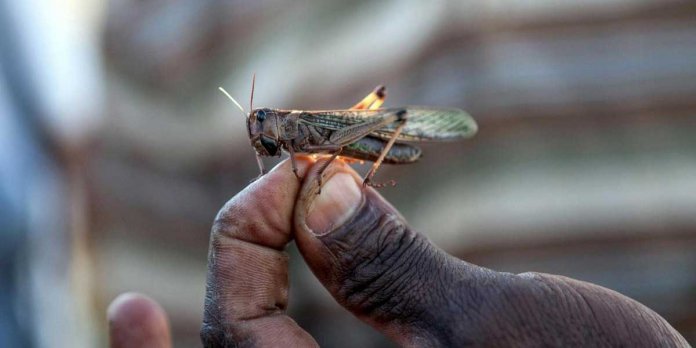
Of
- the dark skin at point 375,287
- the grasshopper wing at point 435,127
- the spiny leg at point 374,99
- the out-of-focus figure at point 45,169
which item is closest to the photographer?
the dark skin at point 375,287

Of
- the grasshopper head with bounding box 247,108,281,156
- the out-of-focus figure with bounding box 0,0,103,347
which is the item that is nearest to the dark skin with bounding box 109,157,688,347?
the grasshopper head with bounding box 247,108,281,156

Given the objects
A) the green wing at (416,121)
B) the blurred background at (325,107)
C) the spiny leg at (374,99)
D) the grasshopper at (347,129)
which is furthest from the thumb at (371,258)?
the blurred background at (325,107)

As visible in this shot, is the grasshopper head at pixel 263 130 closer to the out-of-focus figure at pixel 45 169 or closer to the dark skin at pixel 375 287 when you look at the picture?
the dark skin at pixel 375 287

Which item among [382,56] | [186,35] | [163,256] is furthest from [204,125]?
[382,56]

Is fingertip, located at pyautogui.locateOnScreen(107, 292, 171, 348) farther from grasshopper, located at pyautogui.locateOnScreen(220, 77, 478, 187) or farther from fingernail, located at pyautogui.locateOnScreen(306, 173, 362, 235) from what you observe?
fingernail, located at pyautogui.locateOnScreen(306, 173, 362, 235)

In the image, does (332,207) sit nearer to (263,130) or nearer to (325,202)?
(325,202)

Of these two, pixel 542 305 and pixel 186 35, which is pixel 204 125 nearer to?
pixel 186 35

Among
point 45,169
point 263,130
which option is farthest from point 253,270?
point 45,169
